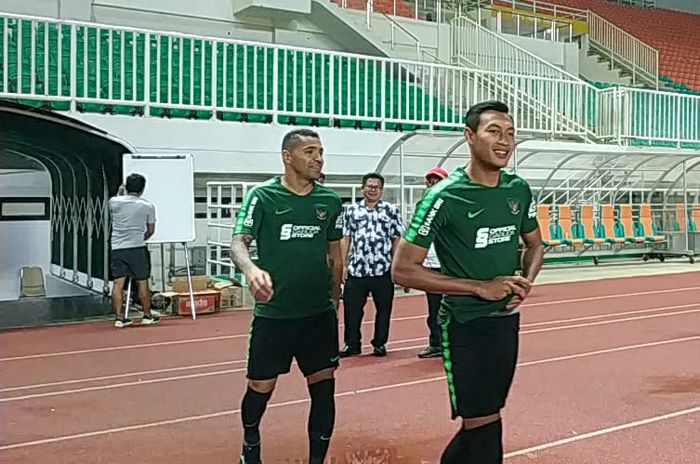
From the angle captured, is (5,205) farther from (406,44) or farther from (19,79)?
(406,44)

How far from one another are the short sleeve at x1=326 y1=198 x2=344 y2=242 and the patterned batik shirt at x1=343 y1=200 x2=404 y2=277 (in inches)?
124

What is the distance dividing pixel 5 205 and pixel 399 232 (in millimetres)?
8775

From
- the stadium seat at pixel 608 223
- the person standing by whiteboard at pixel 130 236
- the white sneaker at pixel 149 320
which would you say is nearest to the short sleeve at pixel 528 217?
the person standing by whiteboard at pixel 130 236

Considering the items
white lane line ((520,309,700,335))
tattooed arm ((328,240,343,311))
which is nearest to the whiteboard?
white lane line ((520,309,700,335))

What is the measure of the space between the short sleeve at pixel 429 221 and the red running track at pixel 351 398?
1.75 m

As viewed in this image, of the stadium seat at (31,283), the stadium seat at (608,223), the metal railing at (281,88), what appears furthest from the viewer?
the stadium seat at (608,223)

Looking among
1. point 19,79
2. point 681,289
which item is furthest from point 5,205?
point 681,289

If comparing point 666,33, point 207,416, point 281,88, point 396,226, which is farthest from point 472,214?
point 666,33

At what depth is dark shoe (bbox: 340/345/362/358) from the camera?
283 inches

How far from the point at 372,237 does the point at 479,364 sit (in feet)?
13.8

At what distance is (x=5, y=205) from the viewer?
527 inches

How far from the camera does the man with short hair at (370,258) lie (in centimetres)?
710

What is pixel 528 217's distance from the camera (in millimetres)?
3166

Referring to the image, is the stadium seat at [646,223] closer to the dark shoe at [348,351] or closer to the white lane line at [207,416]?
the white lane line at [207,416]
